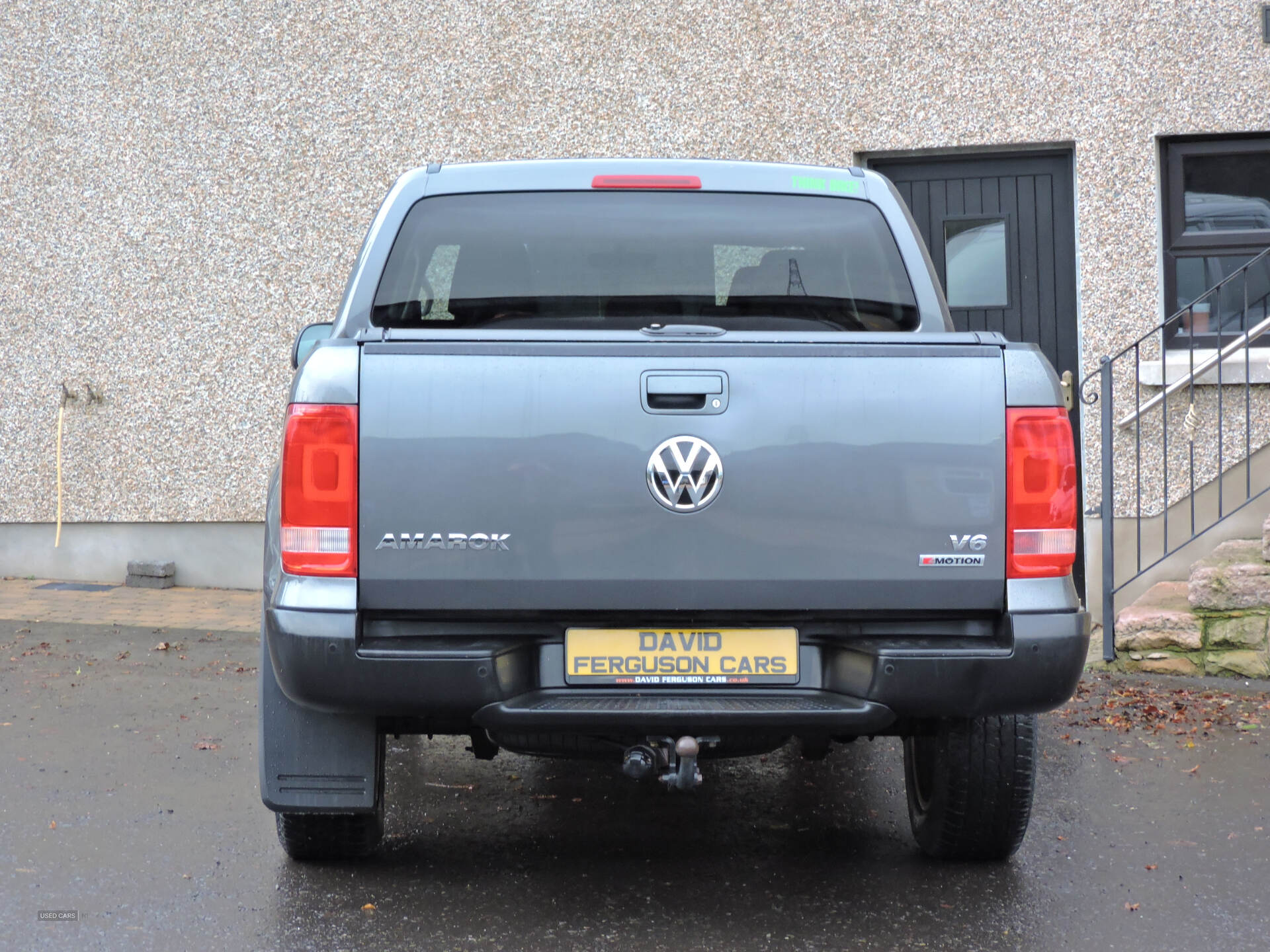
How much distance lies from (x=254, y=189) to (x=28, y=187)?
1.70 meters

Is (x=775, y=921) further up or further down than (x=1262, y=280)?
further down

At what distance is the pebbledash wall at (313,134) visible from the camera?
26.2ft

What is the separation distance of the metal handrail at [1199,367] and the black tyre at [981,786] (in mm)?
4235

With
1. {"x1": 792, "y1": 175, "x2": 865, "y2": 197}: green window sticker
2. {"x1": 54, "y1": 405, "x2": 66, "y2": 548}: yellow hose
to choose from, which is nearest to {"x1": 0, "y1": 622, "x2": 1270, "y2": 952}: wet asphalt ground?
{"x1": 792, "y1": 175, "x2": 865, "y2": 197}: green window sticker

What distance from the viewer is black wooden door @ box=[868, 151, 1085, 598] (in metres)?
8.20

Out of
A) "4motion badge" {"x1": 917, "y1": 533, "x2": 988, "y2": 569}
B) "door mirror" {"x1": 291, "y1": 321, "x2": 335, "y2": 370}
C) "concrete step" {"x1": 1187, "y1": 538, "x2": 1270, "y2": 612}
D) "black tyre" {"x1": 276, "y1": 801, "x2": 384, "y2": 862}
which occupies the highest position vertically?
"door mirror" {"x1": 291, "y1": 321, "x2": 335, "y2": 370}

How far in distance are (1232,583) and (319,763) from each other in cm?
493

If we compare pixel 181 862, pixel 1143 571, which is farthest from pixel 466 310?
pixel 1143 571

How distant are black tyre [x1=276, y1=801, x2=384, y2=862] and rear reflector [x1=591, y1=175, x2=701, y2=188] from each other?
5.91 feet

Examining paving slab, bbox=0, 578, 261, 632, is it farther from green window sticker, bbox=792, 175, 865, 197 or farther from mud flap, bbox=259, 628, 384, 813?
green window sticker, bbox=792, 175, 865, 197

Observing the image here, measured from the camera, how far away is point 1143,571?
6.90 metres

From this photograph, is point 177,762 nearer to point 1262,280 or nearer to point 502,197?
point 502,197

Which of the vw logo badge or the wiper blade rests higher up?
the wiper blade

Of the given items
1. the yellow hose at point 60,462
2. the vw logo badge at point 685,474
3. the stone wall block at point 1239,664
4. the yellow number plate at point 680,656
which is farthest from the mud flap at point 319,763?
the yellow hose at point 60,462
